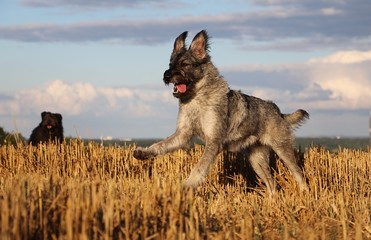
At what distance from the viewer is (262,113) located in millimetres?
11766

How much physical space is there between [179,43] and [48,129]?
7.19m

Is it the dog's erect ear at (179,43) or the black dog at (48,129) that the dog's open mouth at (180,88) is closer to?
the dog's erect ear at (179,43)

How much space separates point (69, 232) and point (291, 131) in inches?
296

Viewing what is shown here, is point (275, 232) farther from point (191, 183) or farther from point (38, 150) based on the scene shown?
point (38, 150)

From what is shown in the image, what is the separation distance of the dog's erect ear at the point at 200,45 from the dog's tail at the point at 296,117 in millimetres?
2724

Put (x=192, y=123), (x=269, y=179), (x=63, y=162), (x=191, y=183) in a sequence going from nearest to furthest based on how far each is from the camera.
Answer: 1. (x=191, y=183)
2. (x=192, y=123)
3. (x=269, y=179)
4. (x=63, y=162)

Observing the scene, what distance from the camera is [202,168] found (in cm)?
983

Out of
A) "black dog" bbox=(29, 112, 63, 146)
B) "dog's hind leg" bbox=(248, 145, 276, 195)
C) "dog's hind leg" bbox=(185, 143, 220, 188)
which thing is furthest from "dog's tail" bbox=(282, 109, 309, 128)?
"black dog" bbox=(29, 112, 63, 146)

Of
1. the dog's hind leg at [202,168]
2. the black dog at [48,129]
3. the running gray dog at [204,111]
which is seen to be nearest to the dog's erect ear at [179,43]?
the running gray dog at [204,111]

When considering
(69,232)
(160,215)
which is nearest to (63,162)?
(160,215)

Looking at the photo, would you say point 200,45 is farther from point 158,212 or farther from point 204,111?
point 158,212

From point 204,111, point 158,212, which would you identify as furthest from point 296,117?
point 158,212

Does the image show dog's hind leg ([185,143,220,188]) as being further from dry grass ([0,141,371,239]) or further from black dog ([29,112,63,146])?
black dog ([29,112,63,146])

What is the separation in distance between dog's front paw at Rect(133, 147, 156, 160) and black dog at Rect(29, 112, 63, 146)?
7289 mm
